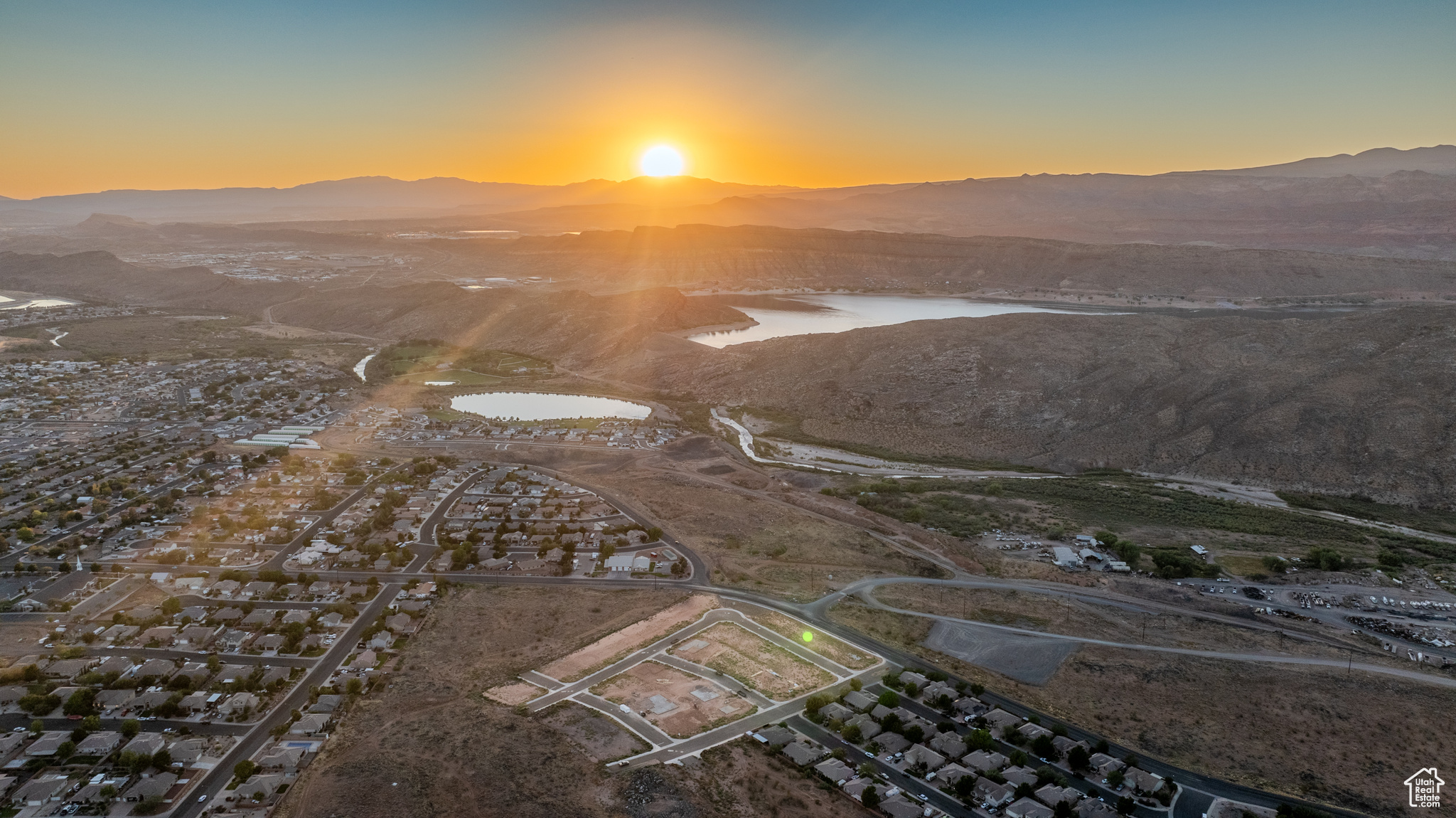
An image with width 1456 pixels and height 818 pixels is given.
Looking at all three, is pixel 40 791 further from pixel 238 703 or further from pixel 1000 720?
pixel 1000 720

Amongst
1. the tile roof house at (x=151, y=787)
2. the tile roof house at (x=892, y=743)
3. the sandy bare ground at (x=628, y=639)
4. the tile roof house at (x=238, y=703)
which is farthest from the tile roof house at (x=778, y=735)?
the tile roof house at (x=151, y=787)

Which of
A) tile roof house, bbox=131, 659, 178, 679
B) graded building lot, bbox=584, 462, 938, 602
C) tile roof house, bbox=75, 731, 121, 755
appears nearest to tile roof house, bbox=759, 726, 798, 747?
graded building lot, bbox=584, 462, 938, 602

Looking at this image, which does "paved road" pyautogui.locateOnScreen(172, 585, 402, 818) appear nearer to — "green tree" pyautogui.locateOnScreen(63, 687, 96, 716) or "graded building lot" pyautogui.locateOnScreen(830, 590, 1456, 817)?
"green tree" pyautogui.locateOnScreen(63, 687, 96, 716)

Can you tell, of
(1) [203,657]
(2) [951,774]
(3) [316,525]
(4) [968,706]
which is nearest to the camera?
(2) [951,774]

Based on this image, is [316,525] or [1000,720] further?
[316,525]

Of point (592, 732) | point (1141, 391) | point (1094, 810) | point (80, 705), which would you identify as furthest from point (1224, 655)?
point (80, 705)

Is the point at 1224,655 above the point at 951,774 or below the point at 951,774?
above

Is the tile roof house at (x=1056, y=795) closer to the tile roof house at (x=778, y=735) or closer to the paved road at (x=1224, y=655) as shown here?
the tile roof house at (x=778, y=735)
